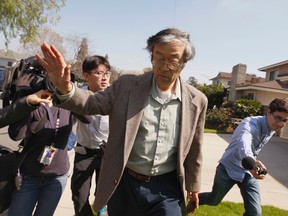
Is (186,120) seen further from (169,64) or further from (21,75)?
(21,75)

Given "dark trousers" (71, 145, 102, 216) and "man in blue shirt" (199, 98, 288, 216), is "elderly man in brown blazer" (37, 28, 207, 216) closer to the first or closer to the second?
"dark trousers" (71, 145, 102, 216)

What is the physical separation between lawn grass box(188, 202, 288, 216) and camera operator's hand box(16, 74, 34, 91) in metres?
3.09

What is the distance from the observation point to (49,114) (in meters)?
2.51

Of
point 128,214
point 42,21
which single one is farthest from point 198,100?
point 42,21

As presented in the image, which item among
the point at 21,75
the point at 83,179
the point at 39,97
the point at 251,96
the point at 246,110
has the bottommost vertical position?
the point at 246,110

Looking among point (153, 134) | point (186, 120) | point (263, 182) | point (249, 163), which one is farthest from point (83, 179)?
point (263, 182)

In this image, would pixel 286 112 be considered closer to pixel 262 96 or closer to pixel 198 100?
pixel 198 100

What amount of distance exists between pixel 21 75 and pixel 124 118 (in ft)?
2.69

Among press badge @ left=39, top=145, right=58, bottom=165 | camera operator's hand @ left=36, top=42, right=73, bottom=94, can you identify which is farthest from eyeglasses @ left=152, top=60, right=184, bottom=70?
press badge @ left=39, top=145, right=58, bottom=165

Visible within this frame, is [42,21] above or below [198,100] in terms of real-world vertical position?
above

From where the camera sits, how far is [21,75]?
7.40ft

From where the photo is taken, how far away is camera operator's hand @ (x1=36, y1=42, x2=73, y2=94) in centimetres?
164

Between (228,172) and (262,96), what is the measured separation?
81.1 feet

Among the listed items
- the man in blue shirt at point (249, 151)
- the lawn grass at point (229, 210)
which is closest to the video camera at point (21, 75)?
the man in blue shirt at point (249, 151)
